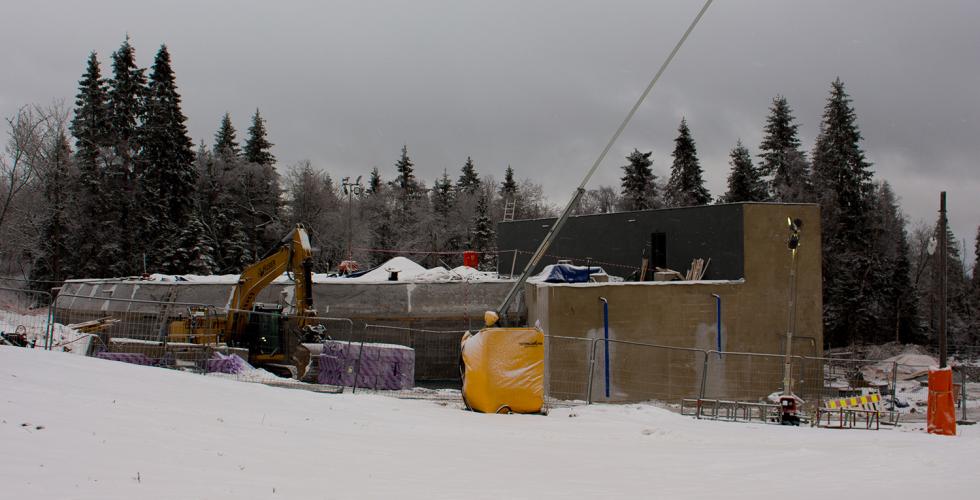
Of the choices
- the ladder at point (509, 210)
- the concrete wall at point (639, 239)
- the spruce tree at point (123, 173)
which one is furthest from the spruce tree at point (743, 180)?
the spruce tree at point (123, 173)

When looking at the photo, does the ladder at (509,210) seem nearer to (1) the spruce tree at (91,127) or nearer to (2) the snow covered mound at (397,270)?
(2) the snow covered mound at (397,270)

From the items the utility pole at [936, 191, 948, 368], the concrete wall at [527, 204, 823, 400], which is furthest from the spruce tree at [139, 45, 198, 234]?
the utility pole at [936, 191, 948, 368]

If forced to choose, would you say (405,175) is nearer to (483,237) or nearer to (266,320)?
(483,237)

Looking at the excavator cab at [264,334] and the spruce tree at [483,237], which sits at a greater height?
the spruce tree at [483,237]

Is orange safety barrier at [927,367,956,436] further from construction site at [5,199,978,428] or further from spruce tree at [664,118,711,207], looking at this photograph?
spruce tree at [664,118,711,207]

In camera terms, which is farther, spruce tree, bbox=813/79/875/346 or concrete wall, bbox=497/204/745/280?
spruce tree, bbox=813/79/875/346

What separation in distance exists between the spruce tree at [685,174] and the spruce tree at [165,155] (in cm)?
3871

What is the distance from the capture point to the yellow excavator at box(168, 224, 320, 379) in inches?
850

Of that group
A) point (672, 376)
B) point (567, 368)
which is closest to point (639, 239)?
point (672, 376)

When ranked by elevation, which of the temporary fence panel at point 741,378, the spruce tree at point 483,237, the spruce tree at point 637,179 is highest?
the spruce tree at point 637,179

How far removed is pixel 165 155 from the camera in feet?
176

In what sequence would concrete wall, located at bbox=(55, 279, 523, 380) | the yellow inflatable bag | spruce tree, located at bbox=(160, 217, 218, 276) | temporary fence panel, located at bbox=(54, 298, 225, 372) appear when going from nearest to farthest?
1. the yellow inflatable bag
2. temporary fence panel, located at bbox=(54, 298, 225, 372)
3. concrete wall, located at bbox=(55, 279, 523, 380)
4. spruce tree, located at bbox=(160, 217, 218, 276)

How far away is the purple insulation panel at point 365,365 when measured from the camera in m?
18.2

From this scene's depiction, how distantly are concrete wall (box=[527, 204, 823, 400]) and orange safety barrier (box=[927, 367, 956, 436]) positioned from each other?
10.5 meters
